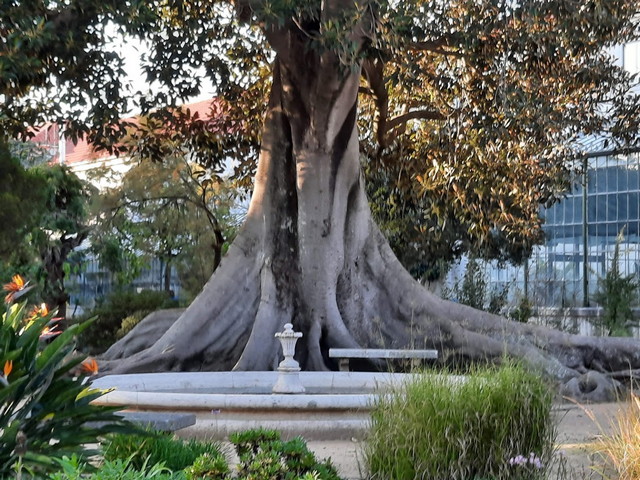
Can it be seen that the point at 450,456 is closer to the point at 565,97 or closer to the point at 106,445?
the point at 106,445

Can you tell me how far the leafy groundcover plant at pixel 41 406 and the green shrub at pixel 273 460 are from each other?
0.69 metres

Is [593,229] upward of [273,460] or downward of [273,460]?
upward

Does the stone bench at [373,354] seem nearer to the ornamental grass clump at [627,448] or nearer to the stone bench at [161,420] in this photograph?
the stone bench at [161,420]

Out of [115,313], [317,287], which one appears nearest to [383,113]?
[317,287]

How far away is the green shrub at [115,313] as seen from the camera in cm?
2288

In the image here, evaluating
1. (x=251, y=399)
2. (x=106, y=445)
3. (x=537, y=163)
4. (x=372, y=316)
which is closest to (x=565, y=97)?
(x=537, y=163)

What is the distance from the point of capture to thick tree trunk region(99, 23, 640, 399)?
13227mm

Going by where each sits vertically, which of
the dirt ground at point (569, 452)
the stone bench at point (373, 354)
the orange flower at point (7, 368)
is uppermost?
the orange flower at point (7, 368)

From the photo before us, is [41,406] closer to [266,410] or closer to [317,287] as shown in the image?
[266,410]

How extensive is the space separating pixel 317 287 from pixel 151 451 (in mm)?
7721

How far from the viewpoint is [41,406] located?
17.7 feet

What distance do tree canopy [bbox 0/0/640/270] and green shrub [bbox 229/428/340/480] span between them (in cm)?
610

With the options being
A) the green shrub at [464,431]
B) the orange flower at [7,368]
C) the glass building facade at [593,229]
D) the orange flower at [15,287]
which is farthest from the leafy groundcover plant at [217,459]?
the glass building facade at [593,229]

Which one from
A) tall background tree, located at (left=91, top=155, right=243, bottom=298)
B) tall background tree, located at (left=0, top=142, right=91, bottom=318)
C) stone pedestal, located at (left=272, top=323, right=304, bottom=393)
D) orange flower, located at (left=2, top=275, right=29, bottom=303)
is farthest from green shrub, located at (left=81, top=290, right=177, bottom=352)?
orange flower, located at (left=2, top=275, right=29, bottom=303)
